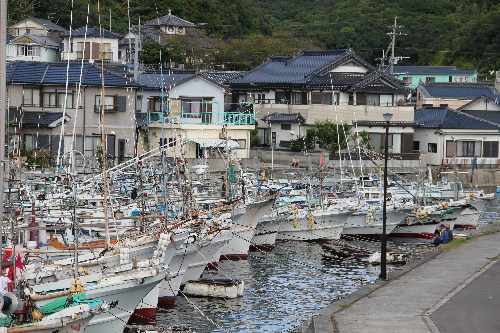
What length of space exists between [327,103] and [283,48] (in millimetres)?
Answer: 20817

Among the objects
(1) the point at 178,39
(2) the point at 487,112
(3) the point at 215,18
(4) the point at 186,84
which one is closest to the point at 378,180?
(4) the point at 186,84

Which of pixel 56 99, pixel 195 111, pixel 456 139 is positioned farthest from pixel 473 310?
pixel 456 139

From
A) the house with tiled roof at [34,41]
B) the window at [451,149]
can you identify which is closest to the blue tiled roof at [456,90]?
the window at [451,149]

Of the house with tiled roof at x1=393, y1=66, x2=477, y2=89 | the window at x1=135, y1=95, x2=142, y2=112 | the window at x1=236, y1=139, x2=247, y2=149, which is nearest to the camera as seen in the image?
the window at x1=135, y1=95, x2=142, y2=112

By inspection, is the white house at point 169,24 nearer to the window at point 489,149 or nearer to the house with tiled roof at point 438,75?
the house with tiled roof at point 438,75

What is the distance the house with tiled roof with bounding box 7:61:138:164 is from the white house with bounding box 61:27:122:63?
348 inches

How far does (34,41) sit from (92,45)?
469cm

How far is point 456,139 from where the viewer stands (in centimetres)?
6588

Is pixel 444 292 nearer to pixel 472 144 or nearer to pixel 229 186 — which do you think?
pixel 229 186

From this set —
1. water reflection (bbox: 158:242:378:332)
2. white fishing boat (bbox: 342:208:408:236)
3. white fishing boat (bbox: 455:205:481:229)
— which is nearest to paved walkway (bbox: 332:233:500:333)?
water reflection (bbox: 158:242:378:332)

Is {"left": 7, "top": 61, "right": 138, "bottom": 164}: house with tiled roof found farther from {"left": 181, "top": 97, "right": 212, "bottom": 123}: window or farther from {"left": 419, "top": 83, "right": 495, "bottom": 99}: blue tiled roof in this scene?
{"left": 419, "top": 83, "right": 495, "bottom": 99}: blue tiled roof

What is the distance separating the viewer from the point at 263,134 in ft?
218

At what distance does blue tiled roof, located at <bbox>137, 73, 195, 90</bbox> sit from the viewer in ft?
191

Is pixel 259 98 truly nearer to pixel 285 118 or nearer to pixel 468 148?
pixel 285 118
